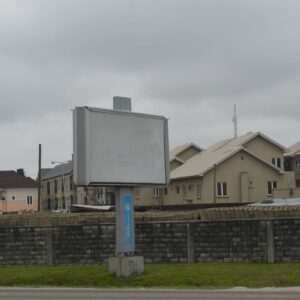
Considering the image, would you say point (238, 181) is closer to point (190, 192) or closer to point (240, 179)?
point (240, 179)

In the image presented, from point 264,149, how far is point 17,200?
5152 cm

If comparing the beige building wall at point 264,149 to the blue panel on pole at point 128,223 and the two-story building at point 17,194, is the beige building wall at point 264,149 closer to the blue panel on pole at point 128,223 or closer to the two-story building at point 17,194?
the two-story building at point 17,194

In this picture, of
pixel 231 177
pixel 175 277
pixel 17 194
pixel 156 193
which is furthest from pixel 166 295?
pixel 17 194

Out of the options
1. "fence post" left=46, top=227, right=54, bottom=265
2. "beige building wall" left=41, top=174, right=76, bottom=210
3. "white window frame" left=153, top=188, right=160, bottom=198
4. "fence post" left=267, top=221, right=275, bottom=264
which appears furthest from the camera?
"beige building wall" left=41, top=174, right=76, bottom=210

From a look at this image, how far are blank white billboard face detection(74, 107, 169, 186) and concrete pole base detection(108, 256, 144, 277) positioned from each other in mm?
2448

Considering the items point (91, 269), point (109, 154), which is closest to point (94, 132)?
point (109, 154)

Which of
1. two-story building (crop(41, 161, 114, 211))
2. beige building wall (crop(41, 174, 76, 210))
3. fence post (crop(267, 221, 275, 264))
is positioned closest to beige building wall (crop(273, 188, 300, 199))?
two-story building (crop(41, 161, 114, 211))

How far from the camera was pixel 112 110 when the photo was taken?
74.5ft

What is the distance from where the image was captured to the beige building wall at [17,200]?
4407 inches

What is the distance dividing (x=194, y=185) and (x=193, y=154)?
54.1ft

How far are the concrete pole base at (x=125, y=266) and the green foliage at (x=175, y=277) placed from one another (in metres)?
0.24

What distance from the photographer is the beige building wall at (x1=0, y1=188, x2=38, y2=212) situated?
11194cm

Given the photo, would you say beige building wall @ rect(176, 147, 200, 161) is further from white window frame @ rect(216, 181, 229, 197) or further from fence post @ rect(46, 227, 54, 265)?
fence post @ rect(46, 227, 54, 265)

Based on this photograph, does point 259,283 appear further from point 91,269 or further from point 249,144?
point 249,144
